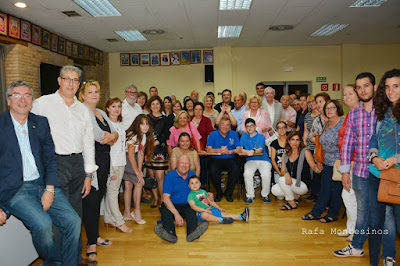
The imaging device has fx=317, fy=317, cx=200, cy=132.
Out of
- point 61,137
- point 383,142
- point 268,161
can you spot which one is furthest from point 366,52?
point 61,137

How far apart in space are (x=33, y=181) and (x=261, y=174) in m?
3.66

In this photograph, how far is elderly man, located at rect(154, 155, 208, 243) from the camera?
360 centimetres

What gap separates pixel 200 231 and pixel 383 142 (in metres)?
2.09

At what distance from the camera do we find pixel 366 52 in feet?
37.8

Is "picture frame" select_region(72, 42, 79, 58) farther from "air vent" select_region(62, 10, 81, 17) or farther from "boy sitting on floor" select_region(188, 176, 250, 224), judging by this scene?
"boy sitting on floor" select_region(188, 176, 250, 224)

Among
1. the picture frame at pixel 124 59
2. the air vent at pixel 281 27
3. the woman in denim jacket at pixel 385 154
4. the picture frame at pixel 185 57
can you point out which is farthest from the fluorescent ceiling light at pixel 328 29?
the woman in denim jacket at pixel 385 154

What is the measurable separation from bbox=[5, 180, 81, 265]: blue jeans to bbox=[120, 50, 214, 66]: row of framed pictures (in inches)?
372

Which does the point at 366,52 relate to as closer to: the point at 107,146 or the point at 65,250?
the point at 107,146

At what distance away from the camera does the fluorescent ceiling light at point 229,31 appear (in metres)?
8.62

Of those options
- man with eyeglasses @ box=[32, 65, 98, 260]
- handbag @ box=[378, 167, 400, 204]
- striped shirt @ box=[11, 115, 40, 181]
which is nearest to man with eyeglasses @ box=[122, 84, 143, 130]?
man with eyeglasses @ box=[32, 65, 98, 260]

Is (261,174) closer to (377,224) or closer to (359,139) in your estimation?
(359,139)

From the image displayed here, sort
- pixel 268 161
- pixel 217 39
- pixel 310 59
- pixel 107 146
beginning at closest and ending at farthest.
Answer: pixel 107 146 → pixel 268 161 → pixel 217 39 → pixel 310 59

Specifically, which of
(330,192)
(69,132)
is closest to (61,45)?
(69,132)

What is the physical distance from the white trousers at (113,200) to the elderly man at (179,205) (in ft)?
1.77
